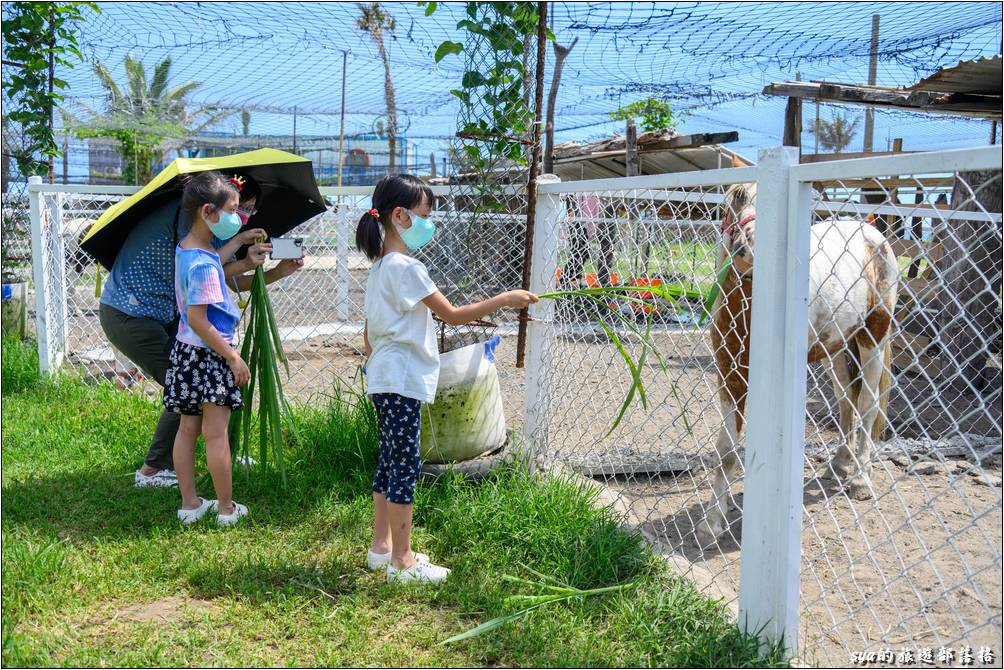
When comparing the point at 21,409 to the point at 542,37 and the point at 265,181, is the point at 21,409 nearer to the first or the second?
the point at 265,181

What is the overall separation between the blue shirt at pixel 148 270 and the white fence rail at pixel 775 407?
1271 mm

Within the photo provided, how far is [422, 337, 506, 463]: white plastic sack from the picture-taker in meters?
3.75

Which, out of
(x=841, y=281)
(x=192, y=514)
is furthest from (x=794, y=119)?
(x=192, y=514)

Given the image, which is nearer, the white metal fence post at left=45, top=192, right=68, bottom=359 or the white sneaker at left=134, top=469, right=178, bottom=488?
the white sneaker at left=134, top=469, right=178, bottom=488

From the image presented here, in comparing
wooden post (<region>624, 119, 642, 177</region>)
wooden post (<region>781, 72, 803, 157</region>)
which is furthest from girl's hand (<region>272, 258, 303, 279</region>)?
wooden post (<region>624, 119, 642, 177</region>)

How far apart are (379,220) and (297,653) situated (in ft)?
4.57

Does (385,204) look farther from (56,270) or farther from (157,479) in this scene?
(56,270)

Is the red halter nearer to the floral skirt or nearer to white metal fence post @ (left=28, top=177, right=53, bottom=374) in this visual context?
the floral skirt

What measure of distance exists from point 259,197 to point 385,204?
1431 millimetres

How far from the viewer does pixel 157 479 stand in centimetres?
383

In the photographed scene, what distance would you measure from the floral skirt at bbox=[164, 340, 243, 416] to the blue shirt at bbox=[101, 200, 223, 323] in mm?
554

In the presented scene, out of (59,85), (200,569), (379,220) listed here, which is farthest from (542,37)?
(59,85)

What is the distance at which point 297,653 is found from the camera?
247 cm

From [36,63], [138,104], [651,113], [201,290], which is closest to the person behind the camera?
[201,290]
